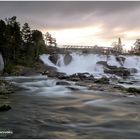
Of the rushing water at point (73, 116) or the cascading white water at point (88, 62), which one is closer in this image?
the rushing water at point (73, 116)

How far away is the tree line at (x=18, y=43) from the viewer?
4300 cm

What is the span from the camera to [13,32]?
150 feet

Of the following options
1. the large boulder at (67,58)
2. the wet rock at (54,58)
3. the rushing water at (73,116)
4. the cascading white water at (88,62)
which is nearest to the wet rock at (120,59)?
the cascading white water at (88,62)

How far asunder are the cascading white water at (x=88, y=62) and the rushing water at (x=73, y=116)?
1252 inches

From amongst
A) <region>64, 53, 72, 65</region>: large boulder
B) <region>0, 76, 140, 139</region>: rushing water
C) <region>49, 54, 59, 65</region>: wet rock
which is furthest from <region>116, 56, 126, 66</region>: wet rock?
<region>0, 76, 140, 139</region>: rushing water

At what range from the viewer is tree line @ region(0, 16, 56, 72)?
4300 cm

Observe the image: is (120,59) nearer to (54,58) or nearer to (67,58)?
(67,58)

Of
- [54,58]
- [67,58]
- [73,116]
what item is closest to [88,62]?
[67,58]

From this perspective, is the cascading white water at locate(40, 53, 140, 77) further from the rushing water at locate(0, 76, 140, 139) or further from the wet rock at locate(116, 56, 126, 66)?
the rushing water at locate(0, 76, 140, 139)

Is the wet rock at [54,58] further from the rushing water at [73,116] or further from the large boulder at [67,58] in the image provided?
the rushing water at [73,116]

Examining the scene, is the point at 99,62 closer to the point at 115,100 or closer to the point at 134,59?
the point at 134,59

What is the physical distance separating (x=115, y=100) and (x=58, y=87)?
6.94 metres

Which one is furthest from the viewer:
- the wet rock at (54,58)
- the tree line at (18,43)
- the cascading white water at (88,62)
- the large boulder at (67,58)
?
the large boulder at (67,58)

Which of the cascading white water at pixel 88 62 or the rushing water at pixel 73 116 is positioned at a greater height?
the cascading white water at pixel 88 62
